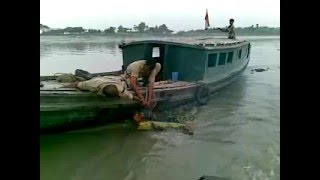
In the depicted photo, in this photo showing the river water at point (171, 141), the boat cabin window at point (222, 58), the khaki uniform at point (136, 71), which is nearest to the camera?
the river water at point (171, 141)

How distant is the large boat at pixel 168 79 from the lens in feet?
4.18

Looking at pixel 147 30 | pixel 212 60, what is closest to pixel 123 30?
pixel 147 30

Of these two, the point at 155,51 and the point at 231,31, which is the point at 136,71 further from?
the point at 231,31

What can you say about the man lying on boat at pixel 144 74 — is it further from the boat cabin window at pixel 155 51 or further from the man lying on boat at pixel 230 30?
the man lying on boat at pixel 230 30

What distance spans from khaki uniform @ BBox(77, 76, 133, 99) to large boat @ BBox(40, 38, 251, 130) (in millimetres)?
19

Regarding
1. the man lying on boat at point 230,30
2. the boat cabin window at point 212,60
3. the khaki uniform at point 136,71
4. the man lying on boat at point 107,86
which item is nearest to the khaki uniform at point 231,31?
the man lying on boat at point 230,30

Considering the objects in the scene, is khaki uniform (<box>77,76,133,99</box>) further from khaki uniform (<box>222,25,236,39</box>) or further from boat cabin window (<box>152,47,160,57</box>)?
khaki uniform (<box>222,25,236,39</box>)

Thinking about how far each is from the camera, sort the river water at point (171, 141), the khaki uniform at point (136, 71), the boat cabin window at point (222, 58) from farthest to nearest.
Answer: the boat cabin window at point (222, 58), the khaki uniform at point (136, 71), the river water at point (171, 141)

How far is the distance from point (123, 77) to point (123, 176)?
0.37m

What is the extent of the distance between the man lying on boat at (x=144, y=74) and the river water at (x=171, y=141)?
2.4 inches

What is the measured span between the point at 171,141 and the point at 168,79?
0.80ft

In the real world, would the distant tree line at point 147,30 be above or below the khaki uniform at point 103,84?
above
